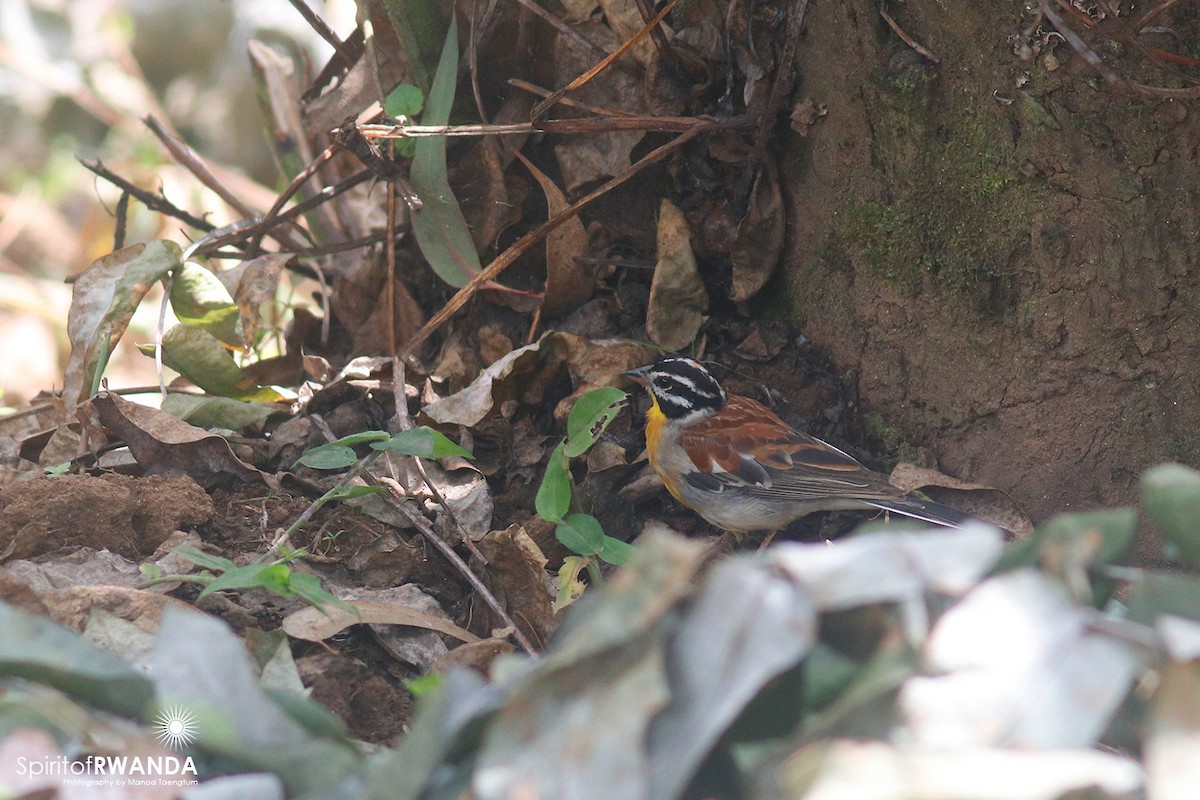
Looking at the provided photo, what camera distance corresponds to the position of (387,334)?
19.4 feet

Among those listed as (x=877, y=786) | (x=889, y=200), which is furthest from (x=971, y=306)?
(x=877, y=786)

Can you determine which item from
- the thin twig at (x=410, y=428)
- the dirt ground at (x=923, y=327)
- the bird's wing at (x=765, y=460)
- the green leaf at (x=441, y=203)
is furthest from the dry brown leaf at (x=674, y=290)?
the thin twig at (x=410, y=428)

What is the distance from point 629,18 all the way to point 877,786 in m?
4.16

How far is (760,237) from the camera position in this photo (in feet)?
17.2

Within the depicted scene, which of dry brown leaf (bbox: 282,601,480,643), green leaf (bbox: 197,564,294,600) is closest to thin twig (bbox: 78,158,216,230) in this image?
dry brown leaf (bbox: 282,601,480,643)

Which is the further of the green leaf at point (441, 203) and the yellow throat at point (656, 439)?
the green leaf at point (441, 203)

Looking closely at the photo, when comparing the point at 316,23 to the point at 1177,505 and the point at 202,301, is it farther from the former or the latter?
the point at 1177,505

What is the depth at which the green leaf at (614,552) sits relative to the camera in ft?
13.3

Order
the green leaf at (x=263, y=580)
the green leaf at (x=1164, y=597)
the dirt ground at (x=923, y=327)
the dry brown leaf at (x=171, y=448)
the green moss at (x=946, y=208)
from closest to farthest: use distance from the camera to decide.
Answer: the green leaf at (x=1164, y=597) → the green leaf at (x=263, y=580) → the dirt ground at (x=923, y=327) → the green moss at (x=946, y=208) → the dry brown leaf at (x=171, y=448)

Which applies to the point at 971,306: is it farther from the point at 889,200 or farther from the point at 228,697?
the point at 228,697

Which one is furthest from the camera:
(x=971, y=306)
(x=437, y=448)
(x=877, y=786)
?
(x=971, y=306)

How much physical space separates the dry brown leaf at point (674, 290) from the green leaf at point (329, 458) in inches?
71.2

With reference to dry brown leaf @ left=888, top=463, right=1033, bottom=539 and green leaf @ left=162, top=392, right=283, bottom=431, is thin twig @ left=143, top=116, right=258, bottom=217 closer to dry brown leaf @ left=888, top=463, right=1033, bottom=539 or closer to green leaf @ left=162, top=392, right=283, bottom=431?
green leaf @ left=162, top=392, right=283, bottom=431

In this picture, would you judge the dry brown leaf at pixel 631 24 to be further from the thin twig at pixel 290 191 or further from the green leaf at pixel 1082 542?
the green leaf at pixel 1082 542
